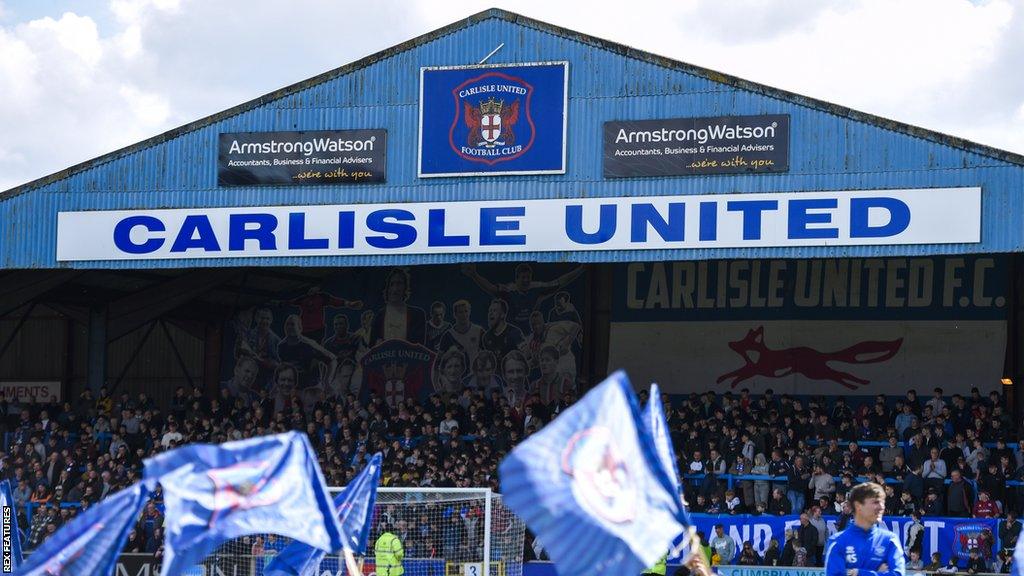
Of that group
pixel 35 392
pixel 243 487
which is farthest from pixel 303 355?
pixel 243 487

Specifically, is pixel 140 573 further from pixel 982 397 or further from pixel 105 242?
pixel 982 397

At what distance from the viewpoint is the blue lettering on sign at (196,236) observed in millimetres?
31219

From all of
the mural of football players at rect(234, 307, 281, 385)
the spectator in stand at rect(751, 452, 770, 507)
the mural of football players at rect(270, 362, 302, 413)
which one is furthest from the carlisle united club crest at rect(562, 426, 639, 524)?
the mural of football players at rect(234, 307, 281, 385)

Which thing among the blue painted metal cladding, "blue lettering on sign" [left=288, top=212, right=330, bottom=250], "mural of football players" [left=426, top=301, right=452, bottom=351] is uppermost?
the blue painted metal cladding

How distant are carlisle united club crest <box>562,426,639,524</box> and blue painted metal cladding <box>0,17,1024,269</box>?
18.2 metres

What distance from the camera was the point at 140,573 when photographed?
97.5 ft

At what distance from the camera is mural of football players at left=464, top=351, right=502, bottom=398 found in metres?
38.9

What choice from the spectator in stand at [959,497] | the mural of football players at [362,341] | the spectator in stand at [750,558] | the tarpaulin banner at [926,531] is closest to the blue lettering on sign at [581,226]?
the tarpaulin banner at [926,531]

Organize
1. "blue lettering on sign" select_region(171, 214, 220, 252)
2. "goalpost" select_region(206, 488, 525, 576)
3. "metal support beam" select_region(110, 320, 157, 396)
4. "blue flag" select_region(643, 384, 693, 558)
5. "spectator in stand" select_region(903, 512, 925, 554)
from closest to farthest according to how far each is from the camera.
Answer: "blue flag" select_region(643, 384, 693, 558) < "goalpost" select_region(206, 488, 525, 576) < "spectator in stand" select_region(903, 512, 925, 554) < "blue lettering on sign" select_region(171, 214, 220, 252) < "metal support beam" select_region(110, 320, 157, 396)

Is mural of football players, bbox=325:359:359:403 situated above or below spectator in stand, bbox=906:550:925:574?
above

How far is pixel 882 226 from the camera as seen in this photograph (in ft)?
91.4

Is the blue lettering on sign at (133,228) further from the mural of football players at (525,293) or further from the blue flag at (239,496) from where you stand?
the blue flag at (239,496)

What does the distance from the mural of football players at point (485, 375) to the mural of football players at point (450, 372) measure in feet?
0.94

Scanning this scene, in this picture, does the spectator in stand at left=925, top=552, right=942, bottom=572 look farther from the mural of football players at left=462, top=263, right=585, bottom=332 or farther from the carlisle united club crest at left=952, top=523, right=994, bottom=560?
the mural of football players at left=462, top=263, right=585, bottom=332
